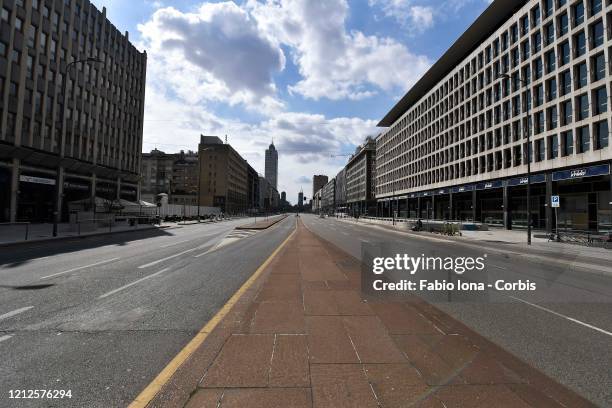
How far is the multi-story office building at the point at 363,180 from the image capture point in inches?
5015

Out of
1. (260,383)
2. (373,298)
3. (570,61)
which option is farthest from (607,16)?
(260,383)

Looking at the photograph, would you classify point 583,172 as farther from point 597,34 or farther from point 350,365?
point 350,365

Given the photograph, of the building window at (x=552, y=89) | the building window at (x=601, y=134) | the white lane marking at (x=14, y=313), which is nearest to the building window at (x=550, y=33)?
the building window at (x=552, y=89)

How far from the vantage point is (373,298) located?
7.40m

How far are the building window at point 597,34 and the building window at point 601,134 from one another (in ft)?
24.1

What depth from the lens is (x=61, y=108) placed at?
129 ft

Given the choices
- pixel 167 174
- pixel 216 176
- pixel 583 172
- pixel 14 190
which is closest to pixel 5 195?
pixel 14 190

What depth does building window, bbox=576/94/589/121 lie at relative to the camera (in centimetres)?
3186

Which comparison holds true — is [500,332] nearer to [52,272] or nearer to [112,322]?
[112,322]

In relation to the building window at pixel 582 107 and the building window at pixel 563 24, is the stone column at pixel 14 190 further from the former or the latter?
the building window at pixel 563 24

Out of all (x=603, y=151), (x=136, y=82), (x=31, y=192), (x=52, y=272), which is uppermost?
(x=136, y=82)

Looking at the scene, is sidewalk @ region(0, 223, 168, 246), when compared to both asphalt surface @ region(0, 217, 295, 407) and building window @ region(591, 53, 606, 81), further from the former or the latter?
building window @ region(591, 53, 606, 81)

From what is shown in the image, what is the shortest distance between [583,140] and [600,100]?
3712 millimetres

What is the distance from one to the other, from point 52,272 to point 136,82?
2261 inches
